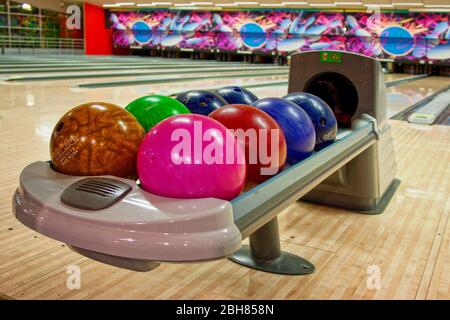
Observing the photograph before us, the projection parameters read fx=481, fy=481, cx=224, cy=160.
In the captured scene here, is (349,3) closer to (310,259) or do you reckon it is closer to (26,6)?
(26,6)

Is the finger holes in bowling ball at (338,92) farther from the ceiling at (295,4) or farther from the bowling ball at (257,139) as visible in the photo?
the ceiling at (295,4)

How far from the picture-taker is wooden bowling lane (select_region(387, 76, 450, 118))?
18.2ft

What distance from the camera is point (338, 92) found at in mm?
2354

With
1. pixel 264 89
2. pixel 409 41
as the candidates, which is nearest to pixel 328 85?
pixel 264 89

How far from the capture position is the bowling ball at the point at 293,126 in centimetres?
139

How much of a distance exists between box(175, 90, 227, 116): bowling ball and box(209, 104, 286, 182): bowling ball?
0.22 metres

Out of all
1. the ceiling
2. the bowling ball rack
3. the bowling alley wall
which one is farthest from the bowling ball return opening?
the bowling alley wall

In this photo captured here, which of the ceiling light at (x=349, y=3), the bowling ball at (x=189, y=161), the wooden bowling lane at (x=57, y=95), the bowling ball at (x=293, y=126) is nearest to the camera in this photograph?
the bowling ball at (x=189, y=161)

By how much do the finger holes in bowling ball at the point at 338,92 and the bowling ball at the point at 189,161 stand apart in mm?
1393

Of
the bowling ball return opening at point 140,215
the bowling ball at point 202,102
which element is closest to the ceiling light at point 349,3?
the bowling ball at point 202,102

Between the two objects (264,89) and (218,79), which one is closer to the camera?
(264,89)
